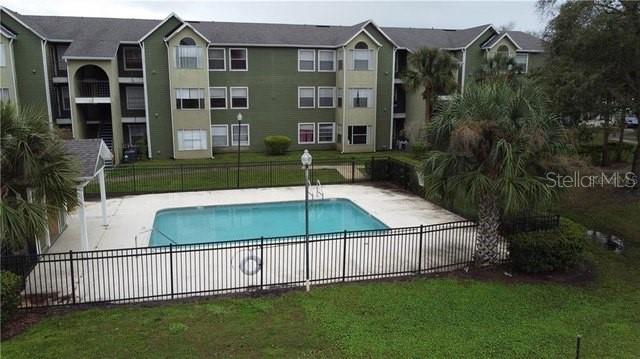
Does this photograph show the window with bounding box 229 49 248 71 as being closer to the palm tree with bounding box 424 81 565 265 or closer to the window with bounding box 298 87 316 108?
the window with bounding box 298 87 316 108

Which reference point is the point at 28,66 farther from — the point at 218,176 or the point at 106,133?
the point at 218,176

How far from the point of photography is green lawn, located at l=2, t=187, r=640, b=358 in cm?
899

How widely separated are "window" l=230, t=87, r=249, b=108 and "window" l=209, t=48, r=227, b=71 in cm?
178

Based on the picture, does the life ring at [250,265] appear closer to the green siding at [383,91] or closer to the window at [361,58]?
the window at [361,58]

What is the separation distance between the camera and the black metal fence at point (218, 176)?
24734 mm

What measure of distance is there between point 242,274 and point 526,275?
754 centimetres

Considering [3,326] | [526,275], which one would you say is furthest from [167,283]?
[526,275]

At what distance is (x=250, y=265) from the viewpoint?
13.9m

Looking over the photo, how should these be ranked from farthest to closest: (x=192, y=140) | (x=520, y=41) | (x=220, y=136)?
(x=520, y=41) < (x=220, y=136) < (x=192, y=140)

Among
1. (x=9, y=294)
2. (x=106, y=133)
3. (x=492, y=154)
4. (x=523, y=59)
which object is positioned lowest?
(x=9, y=294)

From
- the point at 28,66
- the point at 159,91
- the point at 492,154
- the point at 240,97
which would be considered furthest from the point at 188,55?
the point at 492,154

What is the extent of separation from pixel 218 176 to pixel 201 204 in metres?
5.43

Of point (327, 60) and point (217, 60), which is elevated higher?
point (327, 60)

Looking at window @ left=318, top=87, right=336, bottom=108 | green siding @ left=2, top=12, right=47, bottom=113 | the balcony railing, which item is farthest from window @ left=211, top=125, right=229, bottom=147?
green siding @ left=2, top=12, right=47, bottom=113
